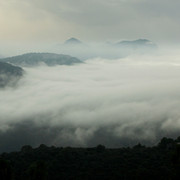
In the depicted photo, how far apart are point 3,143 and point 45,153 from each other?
379ft

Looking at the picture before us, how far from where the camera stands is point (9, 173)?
54.7 metres

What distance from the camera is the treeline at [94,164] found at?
55594 mm

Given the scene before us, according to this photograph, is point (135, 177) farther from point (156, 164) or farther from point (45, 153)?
point (45, 153)

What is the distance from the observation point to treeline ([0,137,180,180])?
55594mm

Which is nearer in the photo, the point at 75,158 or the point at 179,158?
the point at 179,158

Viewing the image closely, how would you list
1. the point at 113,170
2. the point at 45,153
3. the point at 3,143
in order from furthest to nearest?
the point at 3,143, the point at 45,153, the point at 113,170

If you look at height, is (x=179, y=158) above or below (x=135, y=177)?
above

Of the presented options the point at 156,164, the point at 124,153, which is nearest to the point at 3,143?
the point at 124,153

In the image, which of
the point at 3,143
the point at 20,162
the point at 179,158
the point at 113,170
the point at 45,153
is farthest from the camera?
the point at 3,143

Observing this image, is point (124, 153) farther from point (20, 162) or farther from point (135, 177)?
point (20, 162)

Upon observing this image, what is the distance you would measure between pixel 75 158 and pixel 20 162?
533 inches

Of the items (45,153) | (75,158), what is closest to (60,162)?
(75,158)

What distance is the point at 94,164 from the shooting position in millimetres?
76688

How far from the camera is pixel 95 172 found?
7131cm
